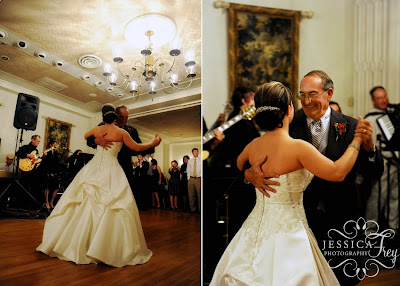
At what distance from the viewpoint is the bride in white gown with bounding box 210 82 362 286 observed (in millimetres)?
1552

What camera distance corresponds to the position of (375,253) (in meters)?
1.98

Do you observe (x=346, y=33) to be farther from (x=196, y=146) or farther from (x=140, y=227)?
(x=140, y=227)

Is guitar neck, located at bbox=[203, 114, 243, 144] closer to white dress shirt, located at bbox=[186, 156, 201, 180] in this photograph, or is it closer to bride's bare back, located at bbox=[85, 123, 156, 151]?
white dress shirt, located at bbox=[186, 156, 201, 180]

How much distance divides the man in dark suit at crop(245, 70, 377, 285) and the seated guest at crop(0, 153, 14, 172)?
150cm

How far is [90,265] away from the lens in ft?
5.93

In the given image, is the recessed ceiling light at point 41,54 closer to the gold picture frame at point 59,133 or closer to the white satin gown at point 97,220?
the gold picture frame at point 59,133

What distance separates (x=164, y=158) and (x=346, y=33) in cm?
165

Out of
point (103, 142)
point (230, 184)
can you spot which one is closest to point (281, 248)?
point (230, 184)

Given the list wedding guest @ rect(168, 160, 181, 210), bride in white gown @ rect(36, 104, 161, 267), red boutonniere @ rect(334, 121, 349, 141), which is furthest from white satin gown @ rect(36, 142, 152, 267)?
red boutonniere @ rect(334, 121, 349, 141)

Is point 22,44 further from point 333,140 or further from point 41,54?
point 333,140

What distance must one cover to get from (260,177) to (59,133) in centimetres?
132

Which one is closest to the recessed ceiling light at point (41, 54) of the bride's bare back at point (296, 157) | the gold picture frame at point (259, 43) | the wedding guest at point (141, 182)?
the wedding guest at point (141, 182)

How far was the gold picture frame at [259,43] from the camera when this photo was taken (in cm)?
212

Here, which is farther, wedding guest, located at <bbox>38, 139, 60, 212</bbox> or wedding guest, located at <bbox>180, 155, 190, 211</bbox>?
wedding guest, located at <bbox>180, 155, 190, 211</bbox>
